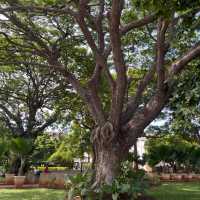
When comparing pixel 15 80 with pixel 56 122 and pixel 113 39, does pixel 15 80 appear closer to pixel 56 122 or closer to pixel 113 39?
pixel 56 122

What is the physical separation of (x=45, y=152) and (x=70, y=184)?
19724 mm

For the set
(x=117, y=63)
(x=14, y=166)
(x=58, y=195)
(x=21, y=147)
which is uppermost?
(x=117, y=63)

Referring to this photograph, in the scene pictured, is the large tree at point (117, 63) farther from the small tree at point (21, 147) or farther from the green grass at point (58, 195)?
the small tree at point (21, 147)

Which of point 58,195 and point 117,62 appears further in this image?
point 58,195

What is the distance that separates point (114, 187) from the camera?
10.8m

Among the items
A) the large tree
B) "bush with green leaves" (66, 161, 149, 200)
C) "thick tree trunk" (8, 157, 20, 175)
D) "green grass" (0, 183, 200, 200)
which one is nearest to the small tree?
"thick tree trunk" (8, 157, 20, 175)

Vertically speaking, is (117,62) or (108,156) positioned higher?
(117,62)

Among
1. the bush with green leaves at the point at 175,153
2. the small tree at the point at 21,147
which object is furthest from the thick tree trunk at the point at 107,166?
the bush with green leaves at the point at 175,153

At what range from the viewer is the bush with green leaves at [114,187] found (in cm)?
1069

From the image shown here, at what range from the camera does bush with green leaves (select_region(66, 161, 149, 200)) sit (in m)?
10.7

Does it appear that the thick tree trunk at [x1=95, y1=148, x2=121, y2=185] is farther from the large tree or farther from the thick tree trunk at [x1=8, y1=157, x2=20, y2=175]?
the thick tree trunk at [x1=8, y1=157, x2=20, y2=175]

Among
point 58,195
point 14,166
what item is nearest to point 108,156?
point 58,195

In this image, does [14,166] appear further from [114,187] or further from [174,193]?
[114,187]

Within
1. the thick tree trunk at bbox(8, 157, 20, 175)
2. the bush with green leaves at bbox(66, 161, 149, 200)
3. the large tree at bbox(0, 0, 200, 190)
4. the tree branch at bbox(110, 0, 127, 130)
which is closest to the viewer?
the tree branch at bbox(110, 0, 127, 130)
